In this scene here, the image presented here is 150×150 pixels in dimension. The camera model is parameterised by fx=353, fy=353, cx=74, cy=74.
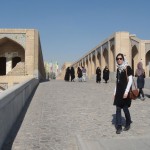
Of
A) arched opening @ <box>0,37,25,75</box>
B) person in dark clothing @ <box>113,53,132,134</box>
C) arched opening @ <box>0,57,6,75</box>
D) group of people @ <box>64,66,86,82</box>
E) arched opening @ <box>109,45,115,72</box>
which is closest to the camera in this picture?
person in dark clothing @ <box>113,53,132,134</box>

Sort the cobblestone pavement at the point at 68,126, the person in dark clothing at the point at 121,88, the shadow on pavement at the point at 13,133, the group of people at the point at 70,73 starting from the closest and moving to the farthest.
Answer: the shadow on pavement at the point at 13,133
the cobblestone pavement at the point at 68,126
the person in dark clothing at the point at 121,88
the group of people at the point at 70,73

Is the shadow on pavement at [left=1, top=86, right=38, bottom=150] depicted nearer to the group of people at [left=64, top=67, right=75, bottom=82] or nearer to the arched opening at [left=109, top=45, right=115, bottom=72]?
the group of people at [left=64, top=67, right=75, bottom=82]

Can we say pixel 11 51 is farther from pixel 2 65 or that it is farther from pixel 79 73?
pixel 79 73

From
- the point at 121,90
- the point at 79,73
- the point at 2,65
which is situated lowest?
the point at 121,90

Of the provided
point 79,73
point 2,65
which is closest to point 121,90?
point 79,73

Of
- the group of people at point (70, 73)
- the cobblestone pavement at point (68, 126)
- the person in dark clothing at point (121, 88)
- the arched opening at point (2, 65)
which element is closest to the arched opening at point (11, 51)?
the arched opening at point (2, 65)

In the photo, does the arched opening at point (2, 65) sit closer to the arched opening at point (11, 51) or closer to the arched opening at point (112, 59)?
the arched opening at point (11, 51)

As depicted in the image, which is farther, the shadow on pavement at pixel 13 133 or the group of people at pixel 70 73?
the group of people at pixel 70 73

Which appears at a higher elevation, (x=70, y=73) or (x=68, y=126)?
(x=70, y=73)

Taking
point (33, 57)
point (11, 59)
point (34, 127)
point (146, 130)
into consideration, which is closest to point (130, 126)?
point (146, 130)

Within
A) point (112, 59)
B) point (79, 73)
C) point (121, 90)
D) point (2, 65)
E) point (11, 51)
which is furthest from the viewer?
point (2, 65)

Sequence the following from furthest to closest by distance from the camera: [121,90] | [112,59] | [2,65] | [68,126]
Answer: [2,65]
[112,59]
[68,126]
[121,90]

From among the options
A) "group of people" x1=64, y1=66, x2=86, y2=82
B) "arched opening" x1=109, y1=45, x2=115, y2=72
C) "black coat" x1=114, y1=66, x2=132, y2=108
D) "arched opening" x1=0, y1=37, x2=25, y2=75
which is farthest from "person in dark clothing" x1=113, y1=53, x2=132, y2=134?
"arched opening" x1=0, y1=37, x2=25, y2=75

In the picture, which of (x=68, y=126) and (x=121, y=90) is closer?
(x=121, y=90)
